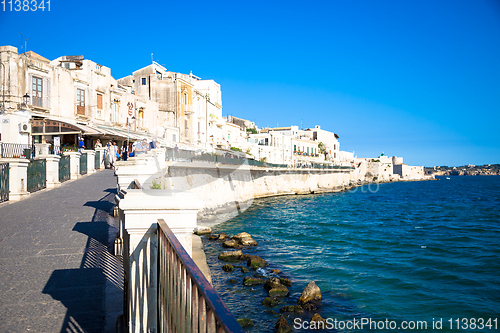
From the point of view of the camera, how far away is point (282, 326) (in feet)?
27.5

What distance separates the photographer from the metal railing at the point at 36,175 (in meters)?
13.9

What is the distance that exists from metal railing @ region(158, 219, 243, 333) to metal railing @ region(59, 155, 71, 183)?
1667 cm

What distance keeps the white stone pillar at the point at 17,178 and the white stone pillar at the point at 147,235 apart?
38.5ft

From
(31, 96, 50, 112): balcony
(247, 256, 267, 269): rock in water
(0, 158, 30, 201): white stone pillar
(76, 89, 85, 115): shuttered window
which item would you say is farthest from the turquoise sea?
(76, 89, 85, 115): shuttered window

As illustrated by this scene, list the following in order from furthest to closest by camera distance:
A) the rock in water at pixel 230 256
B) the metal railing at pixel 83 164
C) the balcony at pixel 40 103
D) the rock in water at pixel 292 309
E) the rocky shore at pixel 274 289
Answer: the balcony at pixel 40 103 < the metal railing at pixel 83 164 < the rock in water at pixel 230 256 < the rock in water at pixel 292 309 < the rocky shore at pixel 274 289

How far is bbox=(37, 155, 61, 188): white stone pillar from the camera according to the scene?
52.0ft

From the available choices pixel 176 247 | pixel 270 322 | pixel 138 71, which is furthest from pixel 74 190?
pixel 138 71

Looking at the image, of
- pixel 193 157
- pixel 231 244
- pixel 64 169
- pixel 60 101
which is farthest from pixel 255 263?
pixel 60 101

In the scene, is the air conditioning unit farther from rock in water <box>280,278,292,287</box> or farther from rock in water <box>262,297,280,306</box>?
rock in water <box>262,297,280,306</box>

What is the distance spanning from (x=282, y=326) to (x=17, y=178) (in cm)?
1093

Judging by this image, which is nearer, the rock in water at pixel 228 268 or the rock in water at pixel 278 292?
the rock in water at pixel 278 292

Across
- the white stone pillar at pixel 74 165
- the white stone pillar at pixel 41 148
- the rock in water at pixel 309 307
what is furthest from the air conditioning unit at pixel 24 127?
the rock in water at pixel 309 307

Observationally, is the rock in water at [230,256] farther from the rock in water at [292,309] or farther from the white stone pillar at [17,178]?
the white stone pillar at [17,178]

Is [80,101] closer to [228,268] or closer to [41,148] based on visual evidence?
[41,148]
